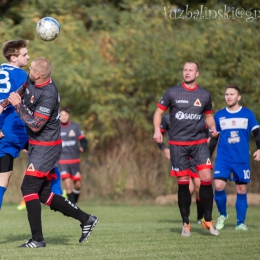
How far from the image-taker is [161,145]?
11836 mm

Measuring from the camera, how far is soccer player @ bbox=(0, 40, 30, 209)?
25.4ft

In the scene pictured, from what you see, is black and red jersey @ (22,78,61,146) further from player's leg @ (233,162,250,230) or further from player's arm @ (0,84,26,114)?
player's leg @ (233,162,250,230)

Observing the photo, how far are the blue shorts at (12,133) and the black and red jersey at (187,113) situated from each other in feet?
7.01

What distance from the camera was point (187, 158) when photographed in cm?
905

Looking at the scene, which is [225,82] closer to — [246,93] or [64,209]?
[246,93]

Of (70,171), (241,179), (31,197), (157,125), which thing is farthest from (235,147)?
(70,171)

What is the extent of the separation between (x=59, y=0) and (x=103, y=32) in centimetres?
276

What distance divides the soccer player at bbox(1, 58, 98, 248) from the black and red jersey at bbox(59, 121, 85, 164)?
743 cm

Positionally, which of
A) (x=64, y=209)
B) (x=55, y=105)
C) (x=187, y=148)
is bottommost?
(x=64, y=209)

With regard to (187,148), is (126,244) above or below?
below

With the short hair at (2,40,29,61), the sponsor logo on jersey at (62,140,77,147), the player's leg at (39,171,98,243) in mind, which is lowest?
the player's leg at (39,171,98,243)

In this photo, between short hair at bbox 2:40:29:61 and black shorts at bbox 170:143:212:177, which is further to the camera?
black shorts at bbox 170:143:212:177

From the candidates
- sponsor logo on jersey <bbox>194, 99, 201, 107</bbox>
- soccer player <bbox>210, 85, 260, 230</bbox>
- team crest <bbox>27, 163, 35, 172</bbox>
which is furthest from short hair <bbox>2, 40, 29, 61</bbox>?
soccer player <bbox>210, 85, 260, 230</bbox>

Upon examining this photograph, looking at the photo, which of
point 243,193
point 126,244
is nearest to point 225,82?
point 243,193
